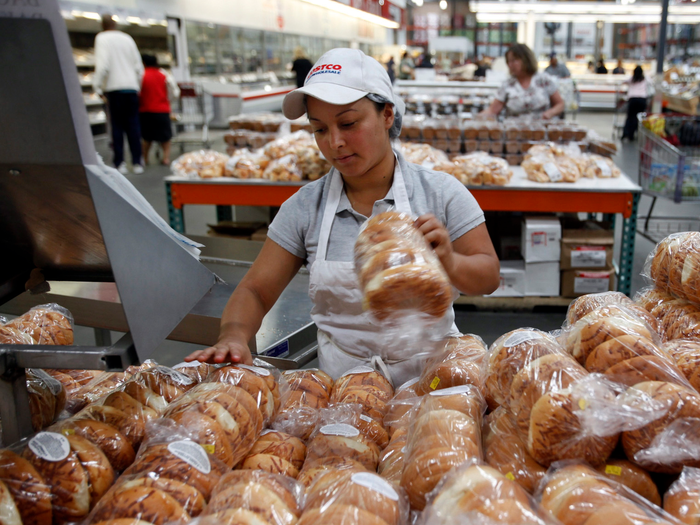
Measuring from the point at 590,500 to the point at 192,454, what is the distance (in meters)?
0.67

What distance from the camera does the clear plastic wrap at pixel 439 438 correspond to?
0.96 m

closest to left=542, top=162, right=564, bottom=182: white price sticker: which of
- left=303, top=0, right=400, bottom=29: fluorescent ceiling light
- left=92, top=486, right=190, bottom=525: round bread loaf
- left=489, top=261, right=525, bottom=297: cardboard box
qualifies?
left=489, top=261, right=525, bottom=297: cardboard box

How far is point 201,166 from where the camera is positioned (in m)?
4.59

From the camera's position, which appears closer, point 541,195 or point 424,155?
point 541,195

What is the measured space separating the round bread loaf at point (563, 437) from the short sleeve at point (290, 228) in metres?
1.13

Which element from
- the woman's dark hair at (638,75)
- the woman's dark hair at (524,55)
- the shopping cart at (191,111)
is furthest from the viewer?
the woman's dark hair at (638,75)

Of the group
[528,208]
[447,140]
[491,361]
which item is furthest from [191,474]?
[447,140]

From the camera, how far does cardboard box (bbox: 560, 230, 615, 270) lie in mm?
4160

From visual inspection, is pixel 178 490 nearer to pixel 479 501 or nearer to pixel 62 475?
pixel 62 475

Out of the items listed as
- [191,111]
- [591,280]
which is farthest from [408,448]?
[191,111]

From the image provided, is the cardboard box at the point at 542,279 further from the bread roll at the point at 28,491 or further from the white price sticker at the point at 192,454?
the bread roll at the point at 28,491

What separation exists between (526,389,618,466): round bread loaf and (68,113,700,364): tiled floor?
9.67 ft

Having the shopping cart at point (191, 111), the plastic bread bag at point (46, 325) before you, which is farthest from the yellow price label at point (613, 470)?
the shopping cart at point (191, 111)

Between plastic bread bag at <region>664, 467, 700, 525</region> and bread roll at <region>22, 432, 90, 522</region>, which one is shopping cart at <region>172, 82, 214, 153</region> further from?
plastic bread bag at <region>664, 467, 700, 525</region>
